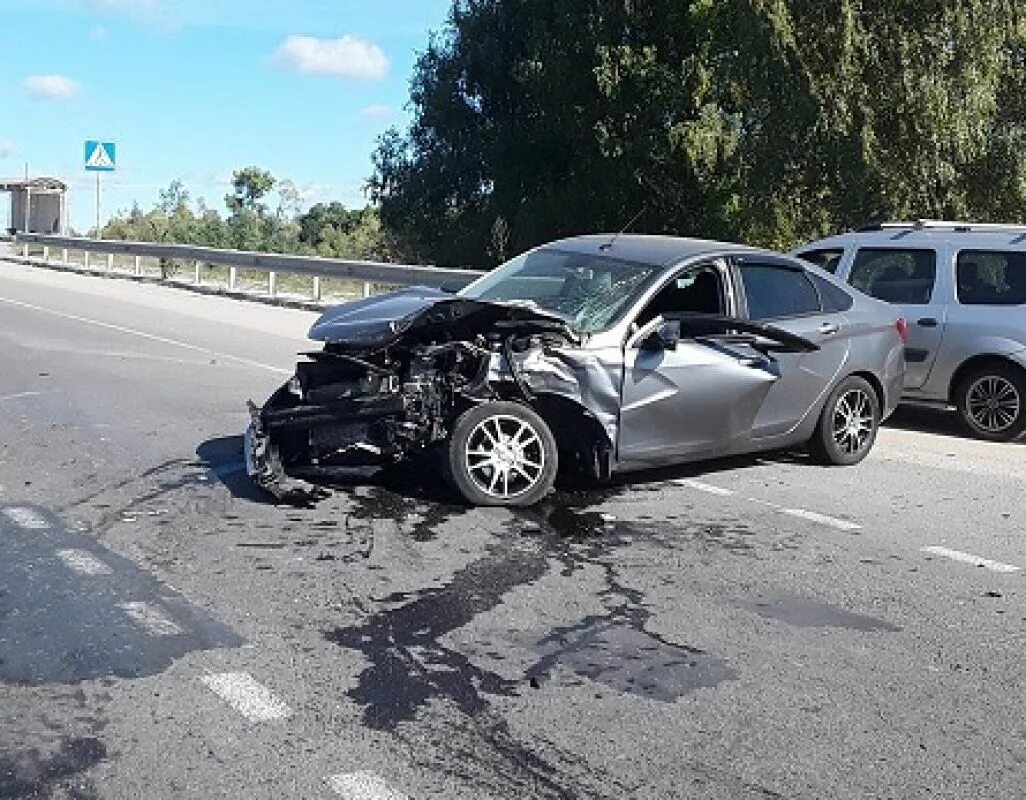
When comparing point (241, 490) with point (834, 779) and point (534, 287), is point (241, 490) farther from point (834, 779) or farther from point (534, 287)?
point (834, 779)

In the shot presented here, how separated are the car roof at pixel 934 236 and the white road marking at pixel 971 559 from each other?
15.7ft

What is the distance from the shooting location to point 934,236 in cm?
1111

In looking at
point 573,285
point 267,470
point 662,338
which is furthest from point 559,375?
point 267,470

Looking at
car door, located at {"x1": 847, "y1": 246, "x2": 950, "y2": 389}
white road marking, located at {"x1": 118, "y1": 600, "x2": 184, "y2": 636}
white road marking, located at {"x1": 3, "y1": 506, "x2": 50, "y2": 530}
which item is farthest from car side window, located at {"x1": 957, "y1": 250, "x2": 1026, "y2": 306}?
white road marking, located at {"x1": 118, "y1": 600, "x2": 184, "y2": 636}

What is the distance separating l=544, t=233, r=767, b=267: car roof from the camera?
8.07m

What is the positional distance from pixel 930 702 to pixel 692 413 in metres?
3.35

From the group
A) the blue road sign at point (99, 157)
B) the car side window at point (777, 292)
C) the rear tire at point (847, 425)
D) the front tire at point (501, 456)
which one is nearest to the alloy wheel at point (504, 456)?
the front tire at point (501, 456)

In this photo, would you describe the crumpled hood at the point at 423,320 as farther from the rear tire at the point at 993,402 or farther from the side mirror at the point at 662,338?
the rear tire at the point at 993,402

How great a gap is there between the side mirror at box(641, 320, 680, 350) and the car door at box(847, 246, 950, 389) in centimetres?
413

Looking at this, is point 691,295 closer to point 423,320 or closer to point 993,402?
point 423,320

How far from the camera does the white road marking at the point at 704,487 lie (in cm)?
795

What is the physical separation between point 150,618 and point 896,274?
26.6ft

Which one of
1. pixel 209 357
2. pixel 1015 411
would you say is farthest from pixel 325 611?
pixel 209 357

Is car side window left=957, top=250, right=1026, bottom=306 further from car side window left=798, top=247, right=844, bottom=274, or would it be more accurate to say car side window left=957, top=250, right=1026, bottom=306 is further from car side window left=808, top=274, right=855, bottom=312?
car side window left=808, top=274, right=855, bottom=312
